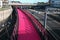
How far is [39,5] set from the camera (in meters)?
108

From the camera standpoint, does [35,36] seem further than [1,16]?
No

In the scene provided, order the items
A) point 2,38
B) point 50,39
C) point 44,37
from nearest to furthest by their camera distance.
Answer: point 44,37, point 50,39, point 2,38

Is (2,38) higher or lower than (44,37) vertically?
lower

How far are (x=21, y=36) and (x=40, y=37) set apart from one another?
1.64m

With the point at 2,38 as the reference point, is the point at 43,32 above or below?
above

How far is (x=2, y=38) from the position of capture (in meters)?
27.1

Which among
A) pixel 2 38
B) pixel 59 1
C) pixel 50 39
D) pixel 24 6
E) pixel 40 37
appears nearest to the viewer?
pixel 40 37

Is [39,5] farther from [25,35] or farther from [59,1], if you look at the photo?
Answer: [25,35]

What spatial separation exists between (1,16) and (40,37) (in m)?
29.1

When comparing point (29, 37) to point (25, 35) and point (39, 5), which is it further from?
point (39, 5)

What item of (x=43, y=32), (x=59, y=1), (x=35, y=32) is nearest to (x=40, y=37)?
(x=43, y=32)

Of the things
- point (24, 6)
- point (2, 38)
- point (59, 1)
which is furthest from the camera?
point (24, 6)

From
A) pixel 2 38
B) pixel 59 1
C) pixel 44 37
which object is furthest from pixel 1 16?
pixel 59 1

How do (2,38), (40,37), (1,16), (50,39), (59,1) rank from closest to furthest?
(40,37)
(50,39)
(2,38)
(1,16)
(59,1)
